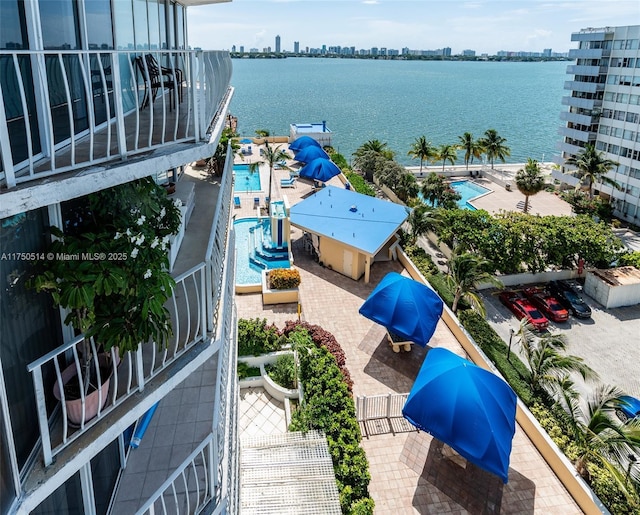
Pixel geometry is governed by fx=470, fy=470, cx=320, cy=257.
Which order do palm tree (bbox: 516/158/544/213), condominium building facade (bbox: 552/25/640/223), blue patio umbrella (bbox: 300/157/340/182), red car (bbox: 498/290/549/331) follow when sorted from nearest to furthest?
1. red car (bbox: 498/290/549/331)
2. palm tree (bbox: 516/158/544/213)
3. blue patio umbrella (bbox: 300/157/340/182)
4. condominium building facade (bbox: 552/25/640/223)

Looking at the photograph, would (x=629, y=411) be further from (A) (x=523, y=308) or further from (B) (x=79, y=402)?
(B) (x=79, y=402)

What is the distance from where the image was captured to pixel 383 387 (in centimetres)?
1683

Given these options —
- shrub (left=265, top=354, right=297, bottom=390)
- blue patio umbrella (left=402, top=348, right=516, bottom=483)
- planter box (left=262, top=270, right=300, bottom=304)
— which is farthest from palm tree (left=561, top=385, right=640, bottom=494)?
planter box (left=262, top=270, right=300, bottom=304)

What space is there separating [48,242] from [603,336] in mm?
24622

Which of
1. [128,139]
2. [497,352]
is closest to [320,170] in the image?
[497,352]

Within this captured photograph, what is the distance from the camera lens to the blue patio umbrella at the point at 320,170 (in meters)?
36.8

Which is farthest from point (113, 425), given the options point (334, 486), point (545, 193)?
point (545, 193)

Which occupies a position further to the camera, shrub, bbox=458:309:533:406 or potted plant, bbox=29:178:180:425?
shrub, bbox=458:309:533:406

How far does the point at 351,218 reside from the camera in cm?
2650

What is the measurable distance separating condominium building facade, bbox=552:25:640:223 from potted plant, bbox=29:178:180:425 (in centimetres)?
4230

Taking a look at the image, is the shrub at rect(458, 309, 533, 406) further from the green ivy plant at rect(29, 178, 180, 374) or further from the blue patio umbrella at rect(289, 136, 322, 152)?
the blue patio umbrella at rect(289, 136, 322, 152)

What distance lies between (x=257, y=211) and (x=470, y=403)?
2306 centimetres

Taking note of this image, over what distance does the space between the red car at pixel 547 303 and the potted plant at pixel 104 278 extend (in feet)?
74.4

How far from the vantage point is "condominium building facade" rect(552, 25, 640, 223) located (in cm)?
3859
